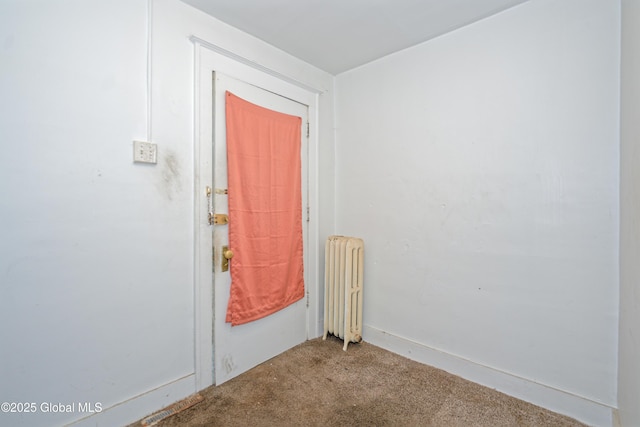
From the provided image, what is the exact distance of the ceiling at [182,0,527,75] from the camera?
1.78 metres

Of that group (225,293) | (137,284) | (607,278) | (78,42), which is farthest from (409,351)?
(78,42)

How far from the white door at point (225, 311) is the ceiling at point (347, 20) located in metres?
0.39

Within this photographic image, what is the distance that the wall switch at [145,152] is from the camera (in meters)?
1.58

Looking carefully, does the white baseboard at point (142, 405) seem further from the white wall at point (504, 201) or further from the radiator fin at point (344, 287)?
the white wall at point (504, 201)

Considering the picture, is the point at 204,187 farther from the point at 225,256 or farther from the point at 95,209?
the point at 95,209

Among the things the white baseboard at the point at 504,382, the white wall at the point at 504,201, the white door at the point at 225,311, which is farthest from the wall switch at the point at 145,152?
the white baseboard at the point at 504,382

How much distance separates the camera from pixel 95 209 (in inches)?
58.2

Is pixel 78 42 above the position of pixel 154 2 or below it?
below

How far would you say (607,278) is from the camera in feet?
5.13

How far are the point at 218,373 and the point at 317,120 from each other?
211 cm

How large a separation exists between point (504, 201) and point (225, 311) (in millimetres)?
1972

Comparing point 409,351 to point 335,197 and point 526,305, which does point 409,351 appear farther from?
point 335,197

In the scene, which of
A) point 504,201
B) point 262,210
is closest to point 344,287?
point 262,210

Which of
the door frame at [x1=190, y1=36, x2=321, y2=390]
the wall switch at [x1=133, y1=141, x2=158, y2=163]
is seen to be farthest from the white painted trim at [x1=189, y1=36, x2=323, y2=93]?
the wall switch at [x1=133, y1=141, x2=158, y2=163]
